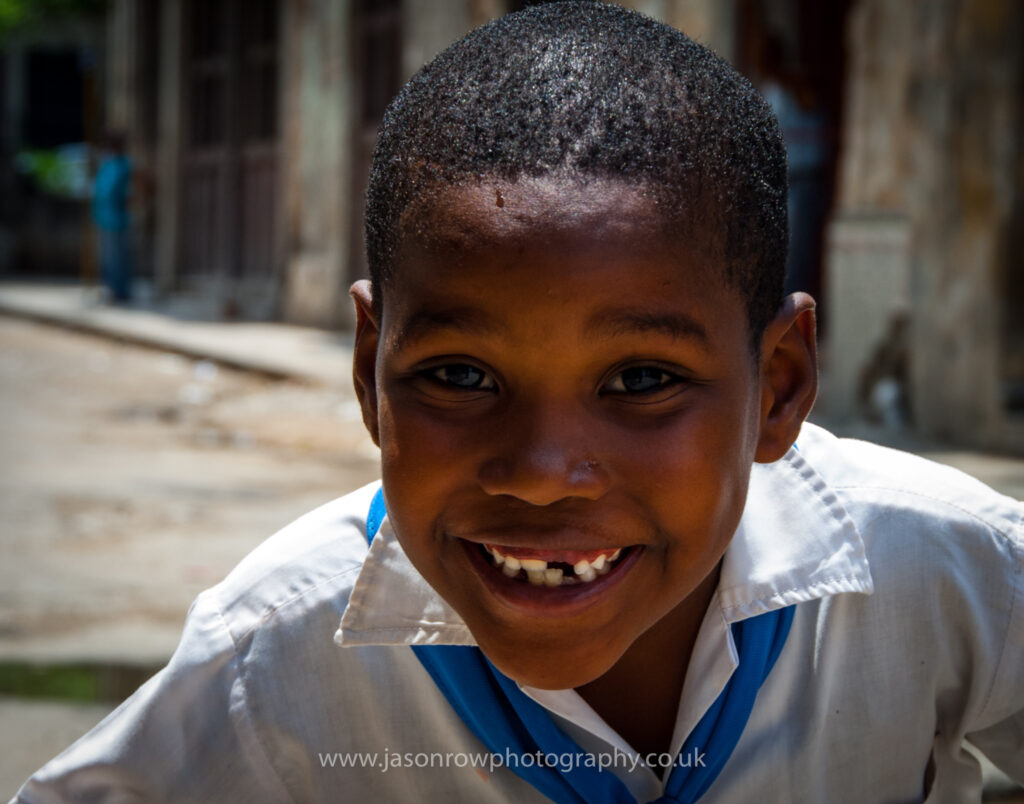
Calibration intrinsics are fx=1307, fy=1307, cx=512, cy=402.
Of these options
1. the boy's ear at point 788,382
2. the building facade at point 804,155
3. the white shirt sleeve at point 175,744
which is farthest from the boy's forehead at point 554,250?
the building facade at point 804,155

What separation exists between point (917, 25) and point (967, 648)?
425cm

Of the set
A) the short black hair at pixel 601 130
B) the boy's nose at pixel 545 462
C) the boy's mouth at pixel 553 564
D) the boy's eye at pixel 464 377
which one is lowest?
the boy's mouth at pixel 553 564

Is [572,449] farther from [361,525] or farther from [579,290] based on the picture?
[361,525]

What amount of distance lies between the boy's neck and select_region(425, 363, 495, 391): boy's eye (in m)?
0.42

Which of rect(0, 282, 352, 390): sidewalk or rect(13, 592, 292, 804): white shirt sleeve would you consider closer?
rect(13, 592, 292, 804): white shirt sleeve

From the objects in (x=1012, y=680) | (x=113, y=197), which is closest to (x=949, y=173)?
(x=1012, y=680)

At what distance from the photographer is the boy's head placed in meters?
1.29

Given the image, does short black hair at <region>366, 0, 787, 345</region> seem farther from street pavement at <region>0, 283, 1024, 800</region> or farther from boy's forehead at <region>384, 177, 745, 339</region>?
street pavement at <region>0, 283, 1024, 800</region>

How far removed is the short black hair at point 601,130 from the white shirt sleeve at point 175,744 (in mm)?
489

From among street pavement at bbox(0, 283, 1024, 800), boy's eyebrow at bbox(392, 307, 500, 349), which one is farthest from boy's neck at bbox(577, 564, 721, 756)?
street pavement at bbox(0, 283, 1024, 800)

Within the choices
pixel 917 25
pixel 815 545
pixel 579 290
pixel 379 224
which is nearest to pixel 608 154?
pixel 579 290

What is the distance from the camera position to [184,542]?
402cm

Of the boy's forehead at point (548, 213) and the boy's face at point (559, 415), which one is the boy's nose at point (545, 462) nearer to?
the boy's face at point (559, 415)

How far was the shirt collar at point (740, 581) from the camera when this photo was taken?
154 centimetres
